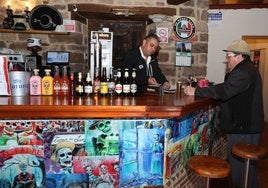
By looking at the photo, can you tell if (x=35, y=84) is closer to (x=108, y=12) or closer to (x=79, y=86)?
(x=79, y=86)

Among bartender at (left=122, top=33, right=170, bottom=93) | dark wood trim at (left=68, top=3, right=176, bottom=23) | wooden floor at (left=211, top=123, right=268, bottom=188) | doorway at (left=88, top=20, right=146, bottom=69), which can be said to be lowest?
wooden floor at (left=211, top=123, right=268, bottom=188)

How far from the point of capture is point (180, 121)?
2211 millimetres

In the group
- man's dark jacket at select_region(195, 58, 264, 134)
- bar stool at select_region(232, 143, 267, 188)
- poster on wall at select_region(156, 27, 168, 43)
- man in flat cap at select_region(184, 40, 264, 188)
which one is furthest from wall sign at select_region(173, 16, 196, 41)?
bar stool at select_region(232, 143, 267, 188)

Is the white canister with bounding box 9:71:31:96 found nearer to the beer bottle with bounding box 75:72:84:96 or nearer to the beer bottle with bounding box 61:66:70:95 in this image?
the beer bottle with bounding box 61:66:70:95

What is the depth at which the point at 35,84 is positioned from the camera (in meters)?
2.24

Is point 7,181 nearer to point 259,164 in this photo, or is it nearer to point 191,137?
point 191,137

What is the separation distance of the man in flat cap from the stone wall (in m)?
1.60

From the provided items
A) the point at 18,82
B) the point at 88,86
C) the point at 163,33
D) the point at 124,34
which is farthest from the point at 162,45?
the point at 18,82

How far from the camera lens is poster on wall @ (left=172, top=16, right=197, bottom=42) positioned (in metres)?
4.17

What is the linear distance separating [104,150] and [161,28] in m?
2.70

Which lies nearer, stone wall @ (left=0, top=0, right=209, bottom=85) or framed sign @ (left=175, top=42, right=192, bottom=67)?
stone wall @ (left=0, top=0, right=209, bottom=85)

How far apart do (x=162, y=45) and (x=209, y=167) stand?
2669 mm

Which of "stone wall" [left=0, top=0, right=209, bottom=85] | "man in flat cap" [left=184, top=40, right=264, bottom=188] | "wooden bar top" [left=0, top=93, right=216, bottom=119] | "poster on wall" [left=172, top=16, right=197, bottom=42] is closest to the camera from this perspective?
"wooden bar top" [left=0, top=93, right=216, bottom=119]

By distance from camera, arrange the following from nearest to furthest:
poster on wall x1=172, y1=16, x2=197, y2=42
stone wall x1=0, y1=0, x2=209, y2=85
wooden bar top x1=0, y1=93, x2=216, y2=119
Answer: wooden bar top x1=0, y1=93, x2=216, y2=119 → stone wall x1=0, y1=0, x2=209, y2=85 → poster on wall x1=172, y1=16, x2=197, y2=42
